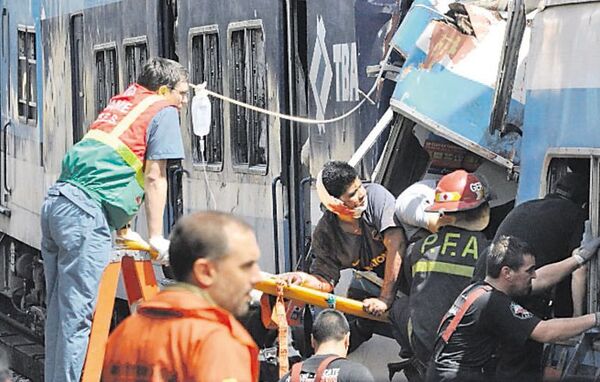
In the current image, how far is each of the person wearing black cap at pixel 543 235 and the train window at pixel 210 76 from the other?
3.80 metres

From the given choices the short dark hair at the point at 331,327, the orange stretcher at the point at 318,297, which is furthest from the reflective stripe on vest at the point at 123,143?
the short dark hair at the point at 331,327

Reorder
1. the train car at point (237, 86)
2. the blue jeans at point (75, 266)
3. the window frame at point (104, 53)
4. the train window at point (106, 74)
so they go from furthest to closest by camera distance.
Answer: the train window at point (106, 74) < the window frame at point (104, 53) < the train car at point (237, 86) < the blue jeans at point (75, 266)

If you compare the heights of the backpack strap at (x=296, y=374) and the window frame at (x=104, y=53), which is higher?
the window frame at (x=104, y=53)

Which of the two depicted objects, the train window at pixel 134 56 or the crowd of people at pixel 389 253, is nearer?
the crowd of people at pixel 389 253

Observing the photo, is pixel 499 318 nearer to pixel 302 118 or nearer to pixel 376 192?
pixel 376 192

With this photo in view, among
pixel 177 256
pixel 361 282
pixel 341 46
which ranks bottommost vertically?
pixel 361 282

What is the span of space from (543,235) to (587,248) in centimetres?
29

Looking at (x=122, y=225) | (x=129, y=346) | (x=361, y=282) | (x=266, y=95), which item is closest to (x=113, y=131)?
(x=122, y=225)

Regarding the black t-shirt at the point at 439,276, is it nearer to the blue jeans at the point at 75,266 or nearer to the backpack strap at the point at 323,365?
the backpack strap at the point at 323,365

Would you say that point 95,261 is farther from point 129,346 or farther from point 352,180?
point 129,346

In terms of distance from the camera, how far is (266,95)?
8.41m

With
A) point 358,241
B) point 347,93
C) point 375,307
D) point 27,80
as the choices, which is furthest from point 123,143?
point 27,80

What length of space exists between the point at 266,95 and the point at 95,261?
2.42 metres

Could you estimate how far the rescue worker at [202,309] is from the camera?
333cm
